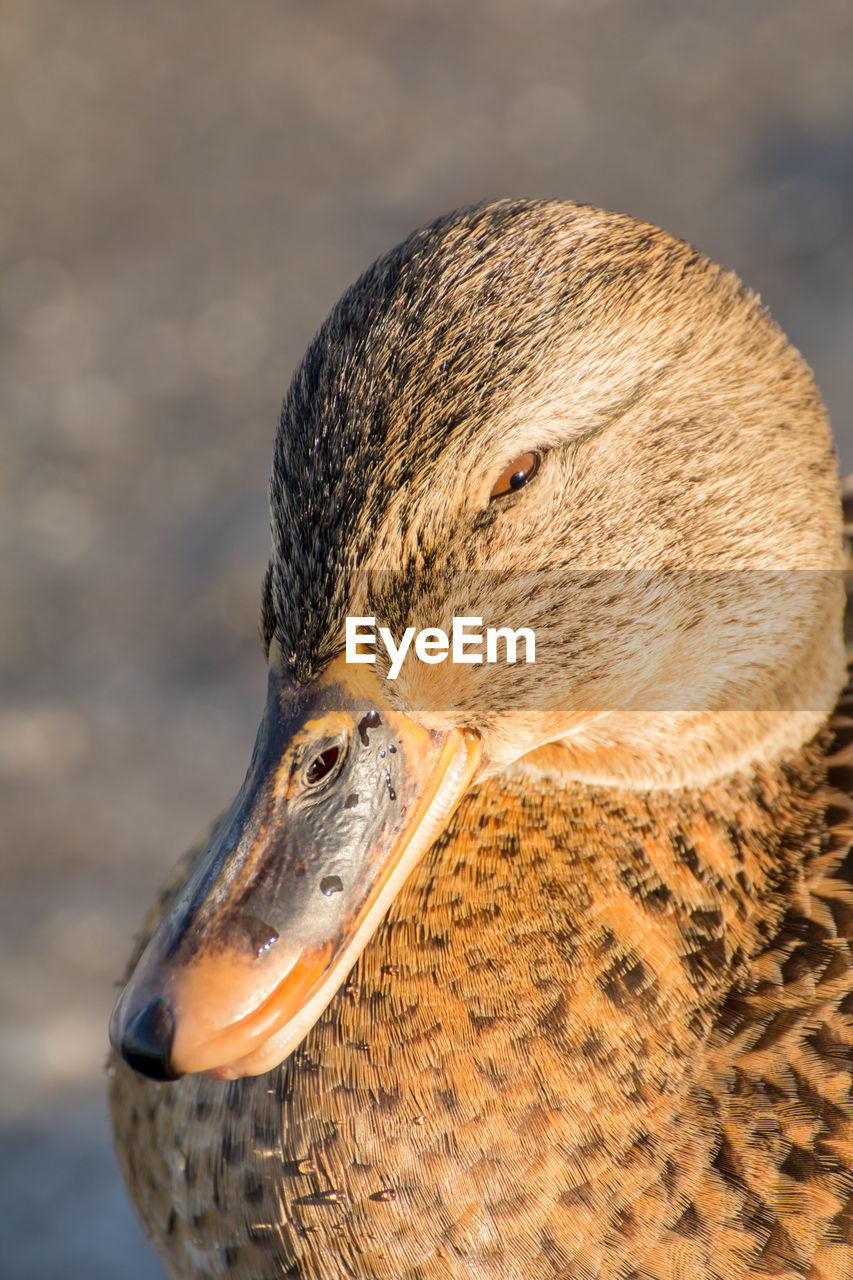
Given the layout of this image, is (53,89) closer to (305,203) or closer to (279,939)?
(305,203)

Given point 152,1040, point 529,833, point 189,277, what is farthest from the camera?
point 189,277

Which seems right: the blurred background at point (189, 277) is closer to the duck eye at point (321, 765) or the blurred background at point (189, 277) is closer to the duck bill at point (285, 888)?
the duck bill at point (285, 888)

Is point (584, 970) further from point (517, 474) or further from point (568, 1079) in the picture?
point (517, 474)

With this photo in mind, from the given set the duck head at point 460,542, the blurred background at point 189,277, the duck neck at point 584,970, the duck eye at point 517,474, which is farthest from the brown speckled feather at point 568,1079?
the blurred background at point 189,277

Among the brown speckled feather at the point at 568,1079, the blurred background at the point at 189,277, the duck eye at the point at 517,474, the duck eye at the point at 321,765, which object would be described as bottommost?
the brown speckled feather at the point at 568,1079

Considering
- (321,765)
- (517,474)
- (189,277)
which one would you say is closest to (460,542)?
(517,474)

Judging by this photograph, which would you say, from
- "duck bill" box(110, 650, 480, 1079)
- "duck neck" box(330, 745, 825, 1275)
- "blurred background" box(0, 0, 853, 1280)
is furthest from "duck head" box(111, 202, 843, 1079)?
"blurred background" box(0, 0, 853, 1280)

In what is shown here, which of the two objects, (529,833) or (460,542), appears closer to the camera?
(460,542)

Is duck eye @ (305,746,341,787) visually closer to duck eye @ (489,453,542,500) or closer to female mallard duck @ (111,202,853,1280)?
female mallard duck @ (111,202,853,1280)
